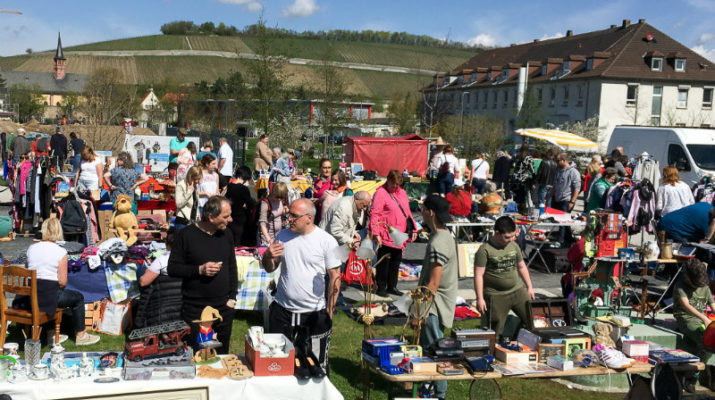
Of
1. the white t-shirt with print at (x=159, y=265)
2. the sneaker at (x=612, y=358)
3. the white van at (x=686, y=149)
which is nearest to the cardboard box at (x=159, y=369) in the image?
the white t-shirt with print at (x=159, y=265)

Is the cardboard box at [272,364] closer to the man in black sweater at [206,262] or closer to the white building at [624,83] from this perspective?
the man in black sweater at [206,262]

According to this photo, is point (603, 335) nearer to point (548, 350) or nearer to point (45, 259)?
point (548, 350)

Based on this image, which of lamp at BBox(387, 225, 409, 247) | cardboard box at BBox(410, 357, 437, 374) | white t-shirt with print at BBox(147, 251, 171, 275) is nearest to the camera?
cardboard box at BBox(410, 357, 437, 374)

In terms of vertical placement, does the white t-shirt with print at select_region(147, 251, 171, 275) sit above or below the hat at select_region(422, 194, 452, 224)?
below

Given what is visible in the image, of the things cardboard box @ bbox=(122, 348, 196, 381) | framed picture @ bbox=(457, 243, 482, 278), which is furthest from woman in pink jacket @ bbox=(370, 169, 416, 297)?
cardboard box @ bbox=(122, 348, 196, 381)

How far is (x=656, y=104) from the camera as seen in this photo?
43531 millimetres

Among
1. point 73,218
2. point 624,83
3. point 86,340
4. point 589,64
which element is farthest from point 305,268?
point 589,64

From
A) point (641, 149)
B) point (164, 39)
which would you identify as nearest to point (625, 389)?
point (641, 149)

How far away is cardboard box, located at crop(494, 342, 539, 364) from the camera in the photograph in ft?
15.6

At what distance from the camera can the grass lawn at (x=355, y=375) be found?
225 inches

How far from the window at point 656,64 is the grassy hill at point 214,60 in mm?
59401

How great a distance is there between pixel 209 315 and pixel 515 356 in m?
2.25

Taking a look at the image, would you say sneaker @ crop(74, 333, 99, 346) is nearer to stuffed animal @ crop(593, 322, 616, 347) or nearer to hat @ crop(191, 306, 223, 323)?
hat @ crop(191, 306, 223, 323)

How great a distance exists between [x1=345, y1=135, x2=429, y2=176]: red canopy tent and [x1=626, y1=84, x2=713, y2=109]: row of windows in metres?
26.1
